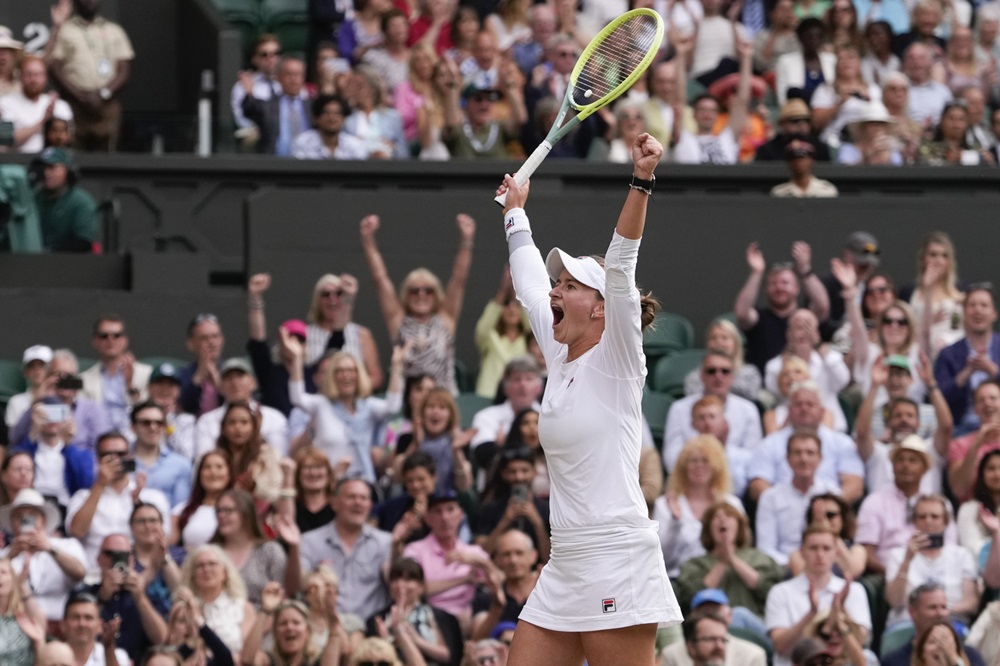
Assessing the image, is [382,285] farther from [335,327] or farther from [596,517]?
[596,517]

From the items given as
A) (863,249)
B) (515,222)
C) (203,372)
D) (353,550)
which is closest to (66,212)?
(203,372)

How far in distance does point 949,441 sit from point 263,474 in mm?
3691

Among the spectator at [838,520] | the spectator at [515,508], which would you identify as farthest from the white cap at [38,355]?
the spectator at [838,520]

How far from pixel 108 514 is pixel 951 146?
676 cm

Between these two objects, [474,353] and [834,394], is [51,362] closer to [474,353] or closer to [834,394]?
[474,353]

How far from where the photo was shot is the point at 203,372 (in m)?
12.1

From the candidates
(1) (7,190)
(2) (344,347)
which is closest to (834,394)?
(2) (344,347)

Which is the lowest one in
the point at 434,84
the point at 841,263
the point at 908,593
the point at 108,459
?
the point at 908,593

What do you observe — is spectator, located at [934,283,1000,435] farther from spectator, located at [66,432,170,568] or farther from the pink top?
spectator, located at [66,432,170,568]

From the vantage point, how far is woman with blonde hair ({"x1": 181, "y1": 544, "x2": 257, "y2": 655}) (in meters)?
10.1

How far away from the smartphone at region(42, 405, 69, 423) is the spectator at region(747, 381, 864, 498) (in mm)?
3615

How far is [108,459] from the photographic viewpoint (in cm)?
1062

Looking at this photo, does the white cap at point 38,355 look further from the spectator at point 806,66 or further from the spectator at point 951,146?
the spectator at point 951,146

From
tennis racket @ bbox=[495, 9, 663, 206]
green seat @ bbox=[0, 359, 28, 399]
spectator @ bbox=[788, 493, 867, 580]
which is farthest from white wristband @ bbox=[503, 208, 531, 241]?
green seat @ bbox=[0, 359, 28, 399]
